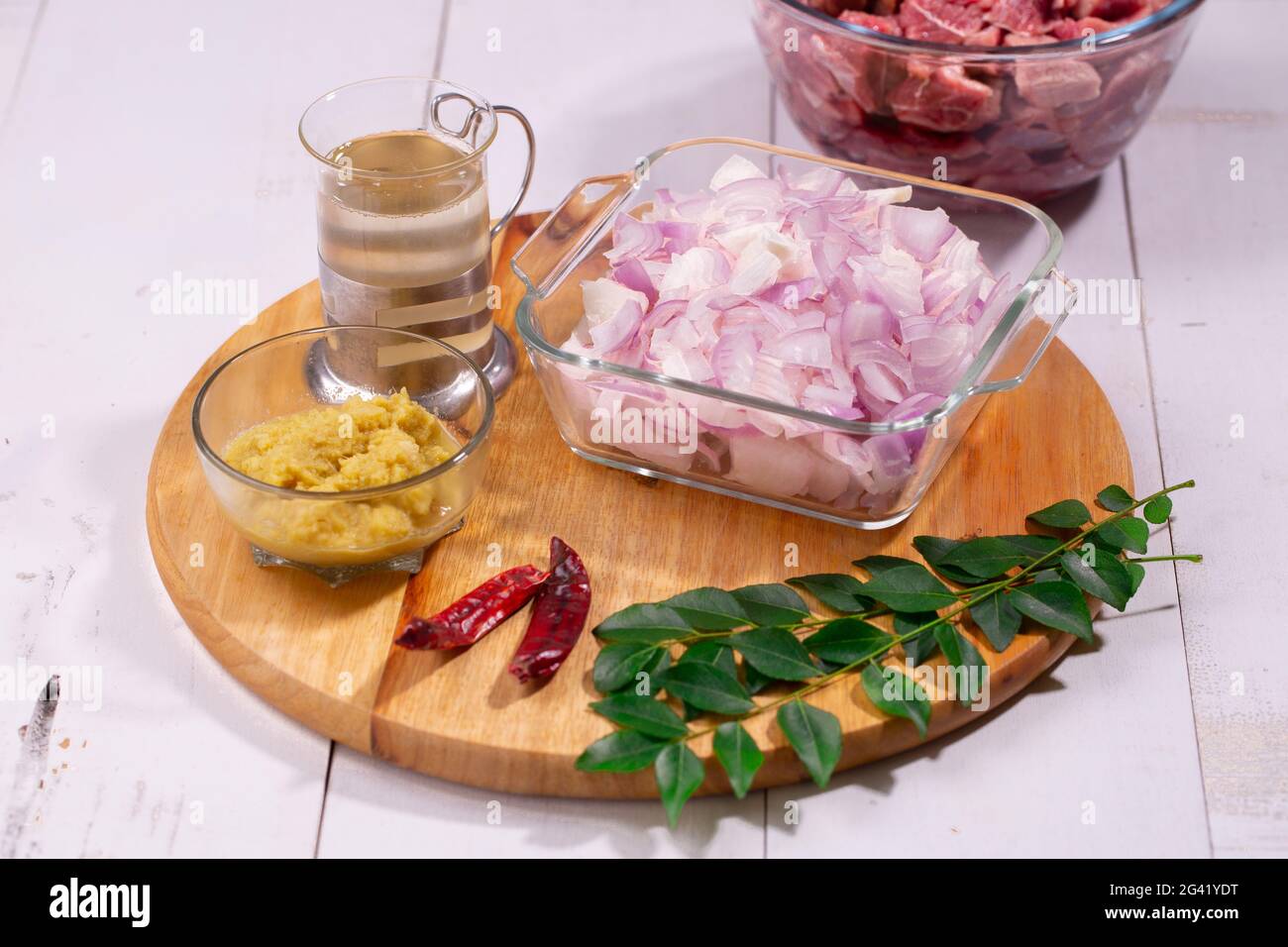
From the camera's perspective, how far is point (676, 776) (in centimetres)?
151

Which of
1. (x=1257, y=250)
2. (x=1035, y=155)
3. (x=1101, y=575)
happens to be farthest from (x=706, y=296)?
(x=1257, y=250)

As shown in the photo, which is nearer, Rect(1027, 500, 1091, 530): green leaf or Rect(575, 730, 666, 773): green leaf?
Rect(575, 730, 666, 773): green leaf

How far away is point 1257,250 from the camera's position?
2.53 meters

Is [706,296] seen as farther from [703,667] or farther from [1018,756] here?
[1018,756]

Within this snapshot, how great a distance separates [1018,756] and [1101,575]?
26cm

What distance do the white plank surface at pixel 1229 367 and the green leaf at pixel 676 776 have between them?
1.98 feet

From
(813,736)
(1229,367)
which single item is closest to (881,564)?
(813,736)

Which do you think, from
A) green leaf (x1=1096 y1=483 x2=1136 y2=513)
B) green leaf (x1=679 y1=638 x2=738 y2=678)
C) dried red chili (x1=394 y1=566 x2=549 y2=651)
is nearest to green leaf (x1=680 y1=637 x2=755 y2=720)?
green leaf (x1=679 y1=638 x2=738 y2=678)

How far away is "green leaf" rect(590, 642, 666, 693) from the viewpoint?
160cm

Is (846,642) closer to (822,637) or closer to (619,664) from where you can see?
(822,637)

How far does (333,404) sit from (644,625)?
612 mm

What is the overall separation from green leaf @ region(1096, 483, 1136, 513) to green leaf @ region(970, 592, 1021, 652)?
0.26 metres

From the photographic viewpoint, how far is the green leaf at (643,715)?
1.55 meters

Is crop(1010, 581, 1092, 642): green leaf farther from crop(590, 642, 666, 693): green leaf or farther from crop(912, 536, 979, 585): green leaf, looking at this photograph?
crop(590, 642, 666, 693): green leaf
